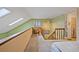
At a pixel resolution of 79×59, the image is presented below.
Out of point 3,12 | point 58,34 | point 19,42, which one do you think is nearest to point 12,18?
point 3,12

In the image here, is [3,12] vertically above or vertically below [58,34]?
above

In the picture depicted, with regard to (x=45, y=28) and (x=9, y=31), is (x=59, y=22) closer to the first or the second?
(x=45, y=28)

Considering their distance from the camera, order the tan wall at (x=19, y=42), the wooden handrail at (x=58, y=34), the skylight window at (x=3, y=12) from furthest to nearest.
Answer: the wooden handrail at (x=58, y=34)
the tan wall at (x=19, y=42)
the skylight window at (x=3, y=12)

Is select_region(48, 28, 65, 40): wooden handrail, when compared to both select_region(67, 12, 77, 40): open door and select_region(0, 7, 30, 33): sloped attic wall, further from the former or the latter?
select_region(0, 7, 30, 33): sloped attic wall

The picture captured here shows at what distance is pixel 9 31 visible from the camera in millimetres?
1054

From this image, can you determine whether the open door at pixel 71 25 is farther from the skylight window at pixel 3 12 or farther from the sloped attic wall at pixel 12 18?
the skylight window at pixel 3 12

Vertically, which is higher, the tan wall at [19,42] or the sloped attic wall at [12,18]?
the sloped attic wall at [12,18]

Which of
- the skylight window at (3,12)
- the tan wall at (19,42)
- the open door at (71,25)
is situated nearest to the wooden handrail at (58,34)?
the open door at (71,25)

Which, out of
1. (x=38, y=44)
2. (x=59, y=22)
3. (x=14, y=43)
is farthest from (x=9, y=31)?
(x=59, y=22)

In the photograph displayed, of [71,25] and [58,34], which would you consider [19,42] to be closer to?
[58,34]

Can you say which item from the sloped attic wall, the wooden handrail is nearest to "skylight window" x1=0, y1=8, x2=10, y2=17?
the sloped attic wall
